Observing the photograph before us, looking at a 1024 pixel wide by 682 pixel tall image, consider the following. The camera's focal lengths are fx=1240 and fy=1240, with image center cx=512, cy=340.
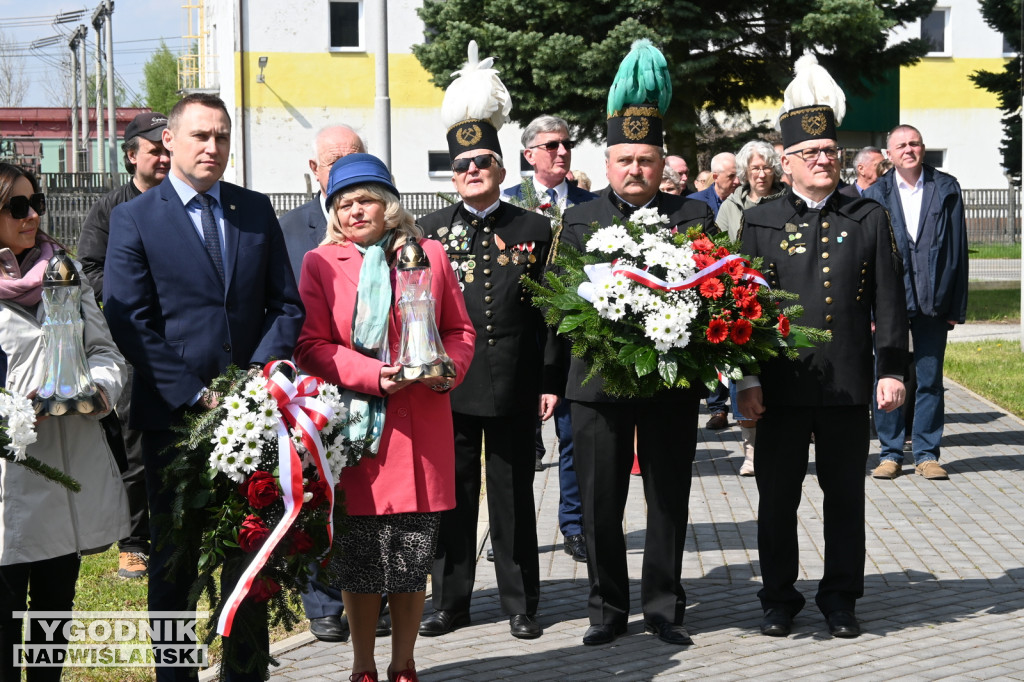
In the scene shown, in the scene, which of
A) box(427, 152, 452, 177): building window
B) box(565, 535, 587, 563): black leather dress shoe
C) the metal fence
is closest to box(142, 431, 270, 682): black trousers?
box(565, 535, 587, 563): black leather dress shoe

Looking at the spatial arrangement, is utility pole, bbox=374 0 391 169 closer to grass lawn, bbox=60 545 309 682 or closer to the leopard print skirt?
grass lawn, bbox=60 545 309 682

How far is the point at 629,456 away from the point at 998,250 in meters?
30.5

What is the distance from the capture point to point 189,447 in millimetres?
4453

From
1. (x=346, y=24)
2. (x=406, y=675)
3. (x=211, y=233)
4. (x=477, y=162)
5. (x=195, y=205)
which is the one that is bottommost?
(x=406, y=675)

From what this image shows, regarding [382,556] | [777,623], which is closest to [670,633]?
[777,623]

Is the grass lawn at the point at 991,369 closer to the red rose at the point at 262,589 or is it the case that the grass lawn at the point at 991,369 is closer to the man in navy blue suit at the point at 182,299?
the man in navy blue suit at the point at 182,299

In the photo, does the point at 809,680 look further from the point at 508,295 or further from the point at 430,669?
the point at 508,295

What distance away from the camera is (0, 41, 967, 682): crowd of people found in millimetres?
4734

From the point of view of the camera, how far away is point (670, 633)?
5797mm

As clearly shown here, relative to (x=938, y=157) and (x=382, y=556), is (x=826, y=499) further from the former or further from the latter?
(x=938, y=157)

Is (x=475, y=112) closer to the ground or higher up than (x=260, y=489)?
higher up

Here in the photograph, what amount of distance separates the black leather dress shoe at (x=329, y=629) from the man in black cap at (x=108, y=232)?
1.31 m

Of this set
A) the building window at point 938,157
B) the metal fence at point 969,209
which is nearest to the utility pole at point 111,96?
the metal fence at point 969,209

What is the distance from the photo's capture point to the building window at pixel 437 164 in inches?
1430
